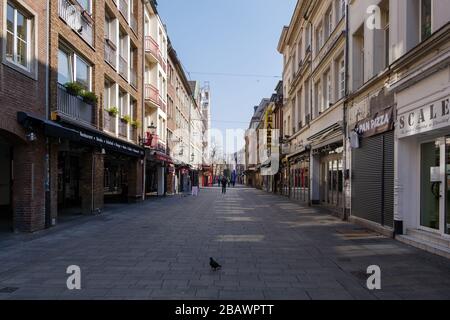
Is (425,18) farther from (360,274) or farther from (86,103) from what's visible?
(86,103)

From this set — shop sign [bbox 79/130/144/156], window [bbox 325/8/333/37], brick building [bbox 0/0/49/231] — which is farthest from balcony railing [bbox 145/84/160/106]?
brick building [bbox 0/0/49/231]

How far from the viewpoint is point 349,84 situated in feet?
52.6

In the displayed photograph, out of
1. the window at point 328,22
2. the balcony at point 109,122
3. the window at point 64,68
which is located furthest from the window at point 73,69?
the window at point 328,22

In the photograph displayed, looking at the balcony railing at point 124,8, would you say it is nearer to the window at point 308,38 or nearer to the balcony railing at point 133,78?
the balcony railing at point 133,78

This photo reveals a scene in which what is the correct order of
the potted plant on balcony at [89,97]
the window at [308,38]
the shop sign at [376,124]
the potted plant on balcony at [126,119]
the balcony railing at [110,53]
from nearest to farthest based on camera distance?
1. the shop sign at [376,124]
2. the potted plant on balcony at [89,97]
3. the balcony railing at [110,53]
4. the potted plant on balcony at [126,119]
5. the window at [308,38]

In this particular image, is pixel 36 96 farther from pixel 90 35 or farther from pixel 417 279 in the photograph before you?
pixel 417 279

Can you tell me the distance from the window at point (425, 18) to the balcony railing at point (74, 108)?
1045 cm

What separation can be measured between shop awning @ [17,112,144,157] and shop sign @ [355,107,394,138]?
28.6 ft

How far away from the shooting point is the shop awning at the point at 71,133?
1113cm

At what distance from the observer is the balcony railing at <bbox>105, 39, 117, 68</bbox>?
1983 cm

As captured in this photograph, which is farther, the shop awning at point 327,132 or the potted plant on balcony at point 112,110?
the potted plant on balcony at point 112,110

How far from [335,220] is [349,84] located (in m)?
4.92

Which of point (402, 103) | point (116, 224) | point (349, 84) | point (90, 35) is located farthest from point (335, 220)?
point (90, 35)

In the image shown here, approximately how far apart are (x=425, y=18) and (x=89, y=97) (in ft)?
37.6
